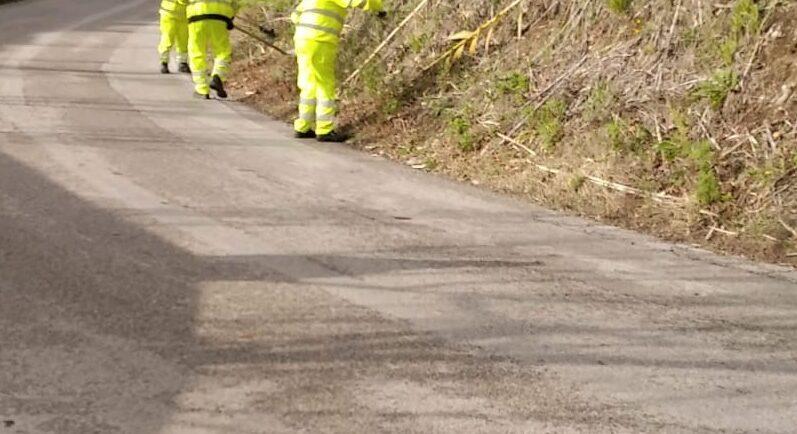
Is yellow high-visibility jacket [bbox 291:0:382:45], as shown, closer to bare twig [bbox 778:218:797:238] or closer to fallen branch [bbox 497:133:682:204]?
fallen branch [bbox 497:133:682:204]

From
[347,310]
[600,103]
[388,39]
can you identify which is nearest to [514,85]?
[600,103]

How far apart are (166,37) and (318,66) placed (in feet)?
→ 18.4

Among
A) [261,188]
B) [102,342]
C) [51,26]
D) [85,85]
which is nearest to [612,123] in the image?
[261,188]

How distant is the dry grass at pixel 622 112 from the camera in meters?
7.34

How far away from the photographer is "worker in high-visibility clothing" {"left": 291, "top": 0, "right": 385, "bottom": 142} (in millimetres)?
10391

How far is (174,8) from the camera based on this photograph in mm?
15625

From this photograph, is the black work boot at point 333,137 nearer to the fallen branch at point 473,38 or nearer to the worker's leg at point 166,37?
the fallen branch at point 473,38

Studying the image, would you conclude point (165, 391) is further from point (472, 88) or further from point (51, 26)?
point (51, 26)

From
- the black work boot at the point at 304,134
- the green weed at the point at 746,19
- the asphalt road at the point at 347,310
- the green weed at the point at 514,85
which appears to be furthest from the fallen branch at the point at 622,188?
the black work boot at the point at 304,134

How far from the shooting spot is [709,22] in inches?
342

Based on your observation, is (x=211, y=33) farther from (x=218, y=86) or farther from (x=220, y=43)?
(x=218, y=86)

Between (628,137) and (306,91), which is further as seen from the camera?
(306,91)

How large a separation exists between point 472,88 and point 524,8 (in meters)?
1.12

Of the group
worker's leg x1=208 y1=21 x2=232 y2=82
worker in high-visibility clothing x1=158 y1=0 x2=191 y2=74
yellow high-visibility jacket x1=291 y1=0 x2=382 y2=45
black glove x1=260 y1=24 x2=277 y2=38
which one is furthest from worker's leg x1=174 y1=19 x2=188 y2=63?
yellow high-visibility jacket x1=291 y1=0 x2=382 y2=45
